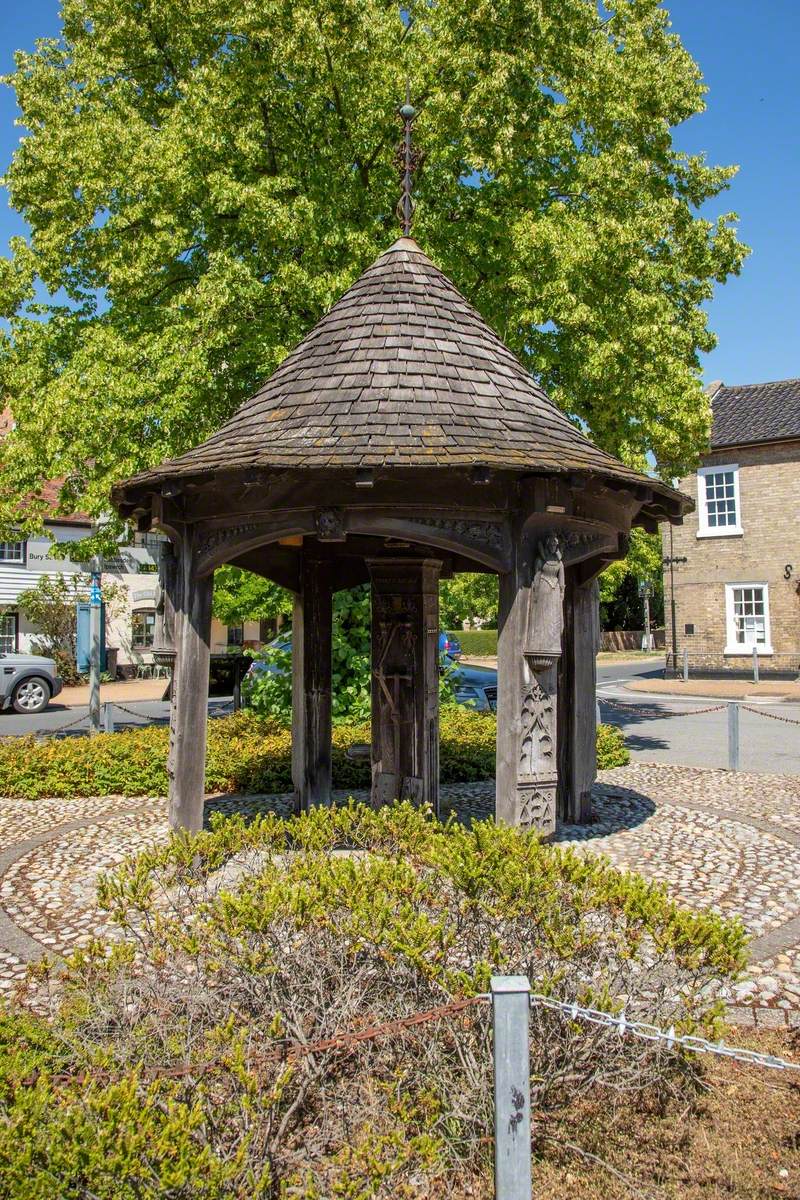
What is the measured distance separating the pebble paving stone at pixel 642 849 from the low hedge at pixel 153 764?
0.85ft

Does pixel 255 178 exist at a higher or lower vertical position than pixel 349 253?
higher

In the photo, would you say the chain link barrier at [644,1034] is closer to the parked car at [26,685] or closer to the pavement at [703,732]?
the pavement at [703,732]

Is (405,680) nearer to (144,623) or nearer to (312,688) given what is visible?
(312,688)

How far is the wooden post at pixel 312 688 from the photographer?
905cm

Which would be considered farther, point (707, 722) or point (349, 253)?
point (707, 722)

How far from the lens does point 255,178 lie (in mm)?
13289

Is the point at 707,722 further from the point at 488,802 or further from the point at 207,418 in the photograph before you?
the point at 207,418

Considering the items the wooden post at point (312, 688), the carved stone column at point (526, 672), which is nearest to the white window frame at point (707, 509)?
the wooden post at point (312, 688)

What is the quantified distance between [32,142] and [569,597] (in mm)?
10750

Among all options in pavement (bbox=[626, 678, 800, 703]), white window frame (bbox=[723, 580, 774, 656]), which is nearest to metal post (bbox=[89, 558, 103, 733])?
pavement (bbox=[626, 678, 800, 703])

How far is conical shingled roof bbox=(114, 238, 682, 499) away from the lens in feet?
20.3

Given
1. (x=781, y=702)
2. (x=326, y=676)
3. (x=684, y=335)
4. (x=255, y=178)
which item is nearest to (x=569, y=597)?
(x=326, y=676)

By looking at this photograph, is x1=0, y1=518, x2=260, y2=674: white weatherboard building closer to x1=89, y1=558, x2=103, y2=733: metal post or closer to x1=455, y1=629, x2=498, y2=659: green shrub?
x1=89, y1=558, x2=103, y2=733: metal post

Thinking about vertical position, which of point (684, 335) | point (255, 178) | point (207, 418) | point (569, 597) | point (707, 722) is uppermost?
point (255, 178)
